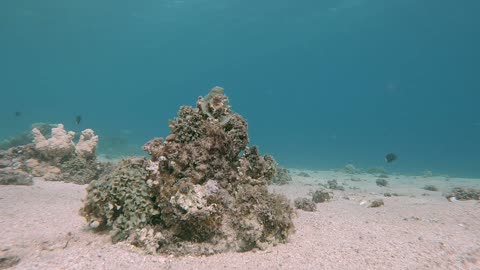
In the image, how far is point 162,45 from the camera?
427 ft

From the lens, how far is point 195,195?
4.68 meters

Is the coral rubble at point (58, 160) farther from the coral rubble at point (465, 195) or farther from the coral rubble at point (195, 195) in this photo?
the coral rubble at point (465, 195)

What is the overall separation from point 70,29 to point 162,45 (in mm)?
40965

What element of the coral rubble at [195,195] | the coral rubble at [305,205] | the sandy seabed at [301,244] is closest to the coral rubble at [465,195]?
the sandy seabed at [301,244]

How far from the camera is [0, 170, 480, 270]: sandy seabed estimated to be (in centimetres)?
431

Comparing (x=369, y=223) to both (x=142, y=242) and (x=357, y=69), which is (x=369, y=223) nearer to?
A: (x=142, y=242)

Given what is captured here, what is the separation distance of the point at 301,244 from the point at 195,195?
2.23 metres

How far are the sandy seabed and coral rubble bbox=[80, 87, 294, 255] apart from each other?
25 centimetres

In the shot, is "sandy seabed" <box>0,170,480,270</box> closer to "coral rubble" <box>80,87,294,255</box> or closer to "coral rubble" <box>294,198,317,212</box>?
"coral rubble" <box>80,87,294,255</box>

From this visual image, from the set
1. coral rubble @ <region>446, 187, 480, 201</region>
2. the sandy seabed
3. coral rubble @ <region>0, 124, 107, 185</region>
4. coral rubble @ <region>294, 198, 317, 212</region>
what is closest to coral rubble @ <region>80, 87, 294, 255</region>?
the sandy seabed

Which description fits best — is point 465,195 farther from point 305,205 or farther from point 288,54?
point 288,54

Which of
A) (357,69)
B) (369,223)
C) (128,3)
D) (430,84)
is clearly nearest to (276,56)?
(357,69)

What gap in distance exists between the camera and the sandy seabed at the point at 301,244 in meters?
4.31

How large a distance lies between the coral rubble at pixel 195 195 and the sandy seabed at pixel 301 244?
25 cm
